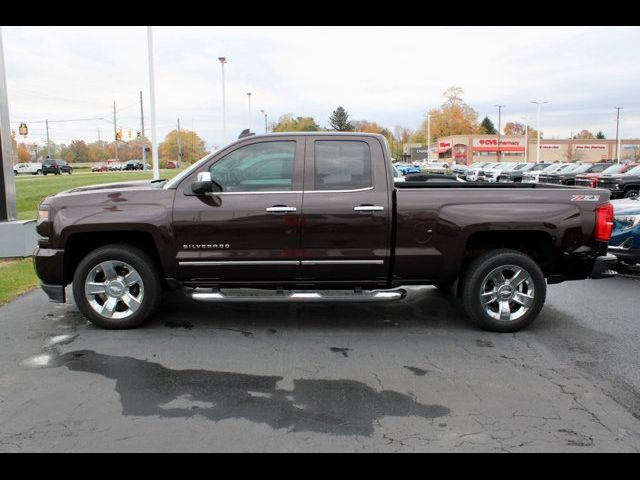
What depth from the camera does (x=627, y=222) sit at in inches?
318

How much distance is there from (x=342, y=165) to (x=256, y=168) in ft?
2.85

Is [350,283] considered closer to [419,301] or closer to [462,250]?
[462,250]

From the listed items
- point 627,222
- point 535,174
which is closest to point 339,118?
point 535,174

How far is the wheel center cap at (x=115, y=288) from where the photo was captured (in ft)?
18.4

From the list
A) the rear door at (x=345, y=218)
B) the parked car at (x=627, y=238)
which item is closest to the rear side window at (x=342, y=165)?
the rear door at (x=345, y=218)

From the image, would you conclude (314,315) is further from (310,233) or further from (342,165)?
(342,165)

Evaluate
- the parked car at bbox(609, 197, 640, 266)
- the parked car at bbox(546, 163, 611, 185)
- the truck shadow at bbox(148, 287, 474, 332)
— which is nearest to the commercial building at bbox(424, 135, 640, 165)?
the parked car at bbox(546, 163, 611, 185)

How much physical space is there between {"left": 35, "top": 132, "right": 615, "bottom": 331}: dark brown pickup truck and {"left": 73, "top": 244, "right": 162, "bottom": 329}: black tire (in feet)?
0.04

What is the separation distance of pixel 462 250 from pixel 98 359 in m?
3.53

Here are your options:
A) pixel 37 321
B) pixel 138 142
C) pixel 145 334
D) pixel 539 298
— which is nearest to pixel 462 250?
pixel 539 298

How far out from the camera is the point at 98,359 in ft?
15.8

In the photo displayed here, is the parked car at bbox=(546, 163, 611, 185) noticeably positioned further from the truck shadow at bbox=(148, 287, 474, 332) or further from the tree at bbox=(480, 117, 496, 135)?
the tree at bbox=(480, 117, 496, 135)

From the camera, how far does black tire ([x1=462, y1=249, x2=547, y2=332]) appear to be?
5527 millimetres
